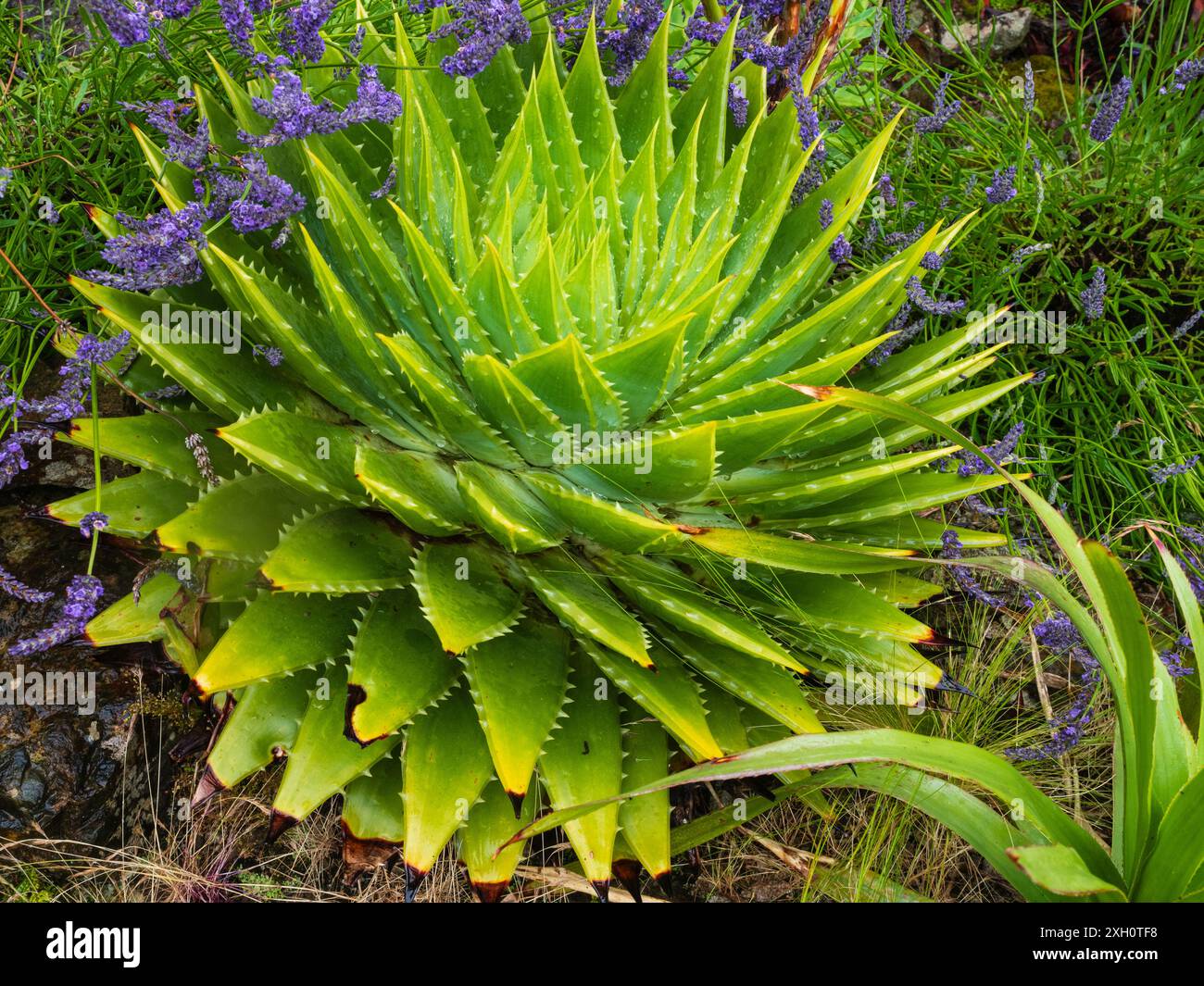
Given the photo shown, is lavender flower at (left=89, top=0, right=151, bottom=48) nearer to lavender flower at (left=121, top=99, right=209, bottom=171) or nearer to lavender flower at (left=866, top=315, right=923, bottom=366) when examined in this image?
lavender flower at (left=121, top=99, right=209, bottom=171)

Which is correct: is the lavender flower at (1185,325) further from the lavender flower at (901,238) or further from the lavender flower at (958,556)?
the lavender flower at (958,556)

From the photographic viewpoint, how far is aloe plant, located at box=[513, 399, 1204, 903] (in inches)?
71.4

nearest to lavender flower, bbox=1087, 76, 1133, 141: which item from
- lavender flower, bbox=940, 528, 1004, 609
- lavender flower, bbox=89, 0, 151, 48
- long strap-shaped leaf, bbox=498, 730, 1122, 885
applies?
lavender flower, bbox=940, 528, 1004, 609

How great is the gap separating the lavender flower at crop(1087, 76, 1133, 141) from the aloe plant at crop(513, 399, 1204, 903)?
1.69 metres

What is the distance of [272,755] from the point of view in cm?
206

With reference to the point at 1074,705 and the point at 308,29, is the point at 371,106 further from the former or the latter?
the point at 1074,705

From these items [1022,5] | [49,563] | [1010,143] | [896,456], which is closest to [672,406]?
[896,456]

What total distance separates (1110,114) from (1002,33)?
1.39 meters

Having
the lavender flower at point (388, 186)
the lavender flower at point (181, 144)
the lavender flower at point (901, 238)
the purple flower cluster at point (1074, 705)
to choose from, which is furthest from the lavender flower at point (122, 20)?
the purple flower cluster at point (1074, 705)

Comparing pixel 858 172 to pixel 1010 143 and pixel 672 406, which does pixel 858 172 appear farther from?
pixel 1010 143

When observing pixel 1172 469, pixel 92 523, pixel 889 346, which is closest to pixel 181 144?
pixel 92 523

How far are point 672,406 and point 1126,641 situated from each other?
101 centimetres

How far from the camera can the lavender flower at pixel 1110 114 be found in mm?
3123

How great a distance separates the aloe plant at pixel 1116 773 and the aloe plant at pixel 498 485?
0.62ft
